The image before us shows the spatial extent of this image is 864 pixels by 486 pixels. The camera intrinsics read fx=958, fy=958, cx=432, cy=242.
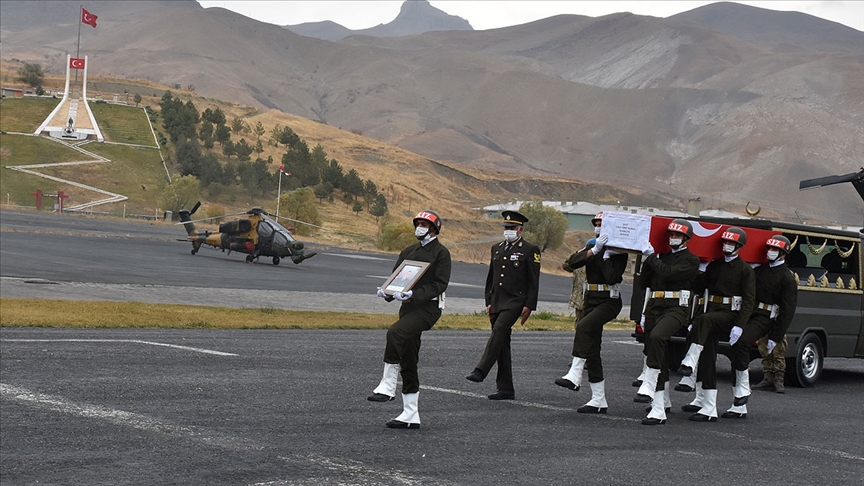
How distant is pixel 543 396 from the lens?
47.2 ft

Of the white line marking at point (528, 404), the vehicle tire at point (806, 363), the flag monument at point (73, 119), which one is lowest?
the white line marking at point (528, 404)

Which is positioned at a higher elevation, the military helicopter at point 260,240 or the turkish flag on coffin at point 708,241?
the turkish flag on coffin at point 708,241

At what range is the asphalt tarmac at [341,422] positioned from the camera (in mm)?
9250

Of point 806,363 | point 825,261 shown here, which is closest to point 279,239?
point 825,261

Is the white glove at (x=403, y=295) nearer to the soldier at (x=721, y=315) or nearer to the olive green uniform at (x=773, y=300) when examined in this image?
the soldier at (x=721, y=315)

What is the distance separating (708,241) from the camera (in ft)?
43.7

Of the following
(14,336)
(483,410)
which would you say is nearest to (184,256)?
(14,336)

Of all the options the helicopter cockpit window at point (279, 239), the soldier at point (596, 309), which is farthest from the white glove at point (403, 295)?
the helicopter cockpit window at point (279, 239)

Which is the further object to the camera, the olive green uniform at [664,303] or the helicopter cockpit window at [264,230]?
the helicopter cockpit window at [264,230]

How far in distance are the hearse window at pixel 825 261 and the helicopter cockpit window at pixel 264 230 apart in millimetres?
33182

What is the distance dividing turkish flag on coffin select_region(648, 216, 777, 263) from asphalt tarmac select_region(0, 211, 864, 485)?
7.53 feet

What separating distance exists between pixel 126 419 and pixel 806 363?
12.3 m

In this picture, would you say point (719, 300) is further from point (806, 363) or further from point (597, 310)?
point (806, 363)

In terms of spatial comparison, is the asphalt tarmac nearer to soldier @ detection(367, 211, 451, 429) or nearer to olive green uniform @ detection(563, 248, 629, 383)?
soldier @ detection(367, 211, 451, 429)
